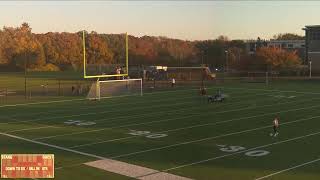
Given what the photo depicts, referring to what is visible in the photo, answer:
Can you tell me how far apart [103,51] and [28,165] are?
228ft

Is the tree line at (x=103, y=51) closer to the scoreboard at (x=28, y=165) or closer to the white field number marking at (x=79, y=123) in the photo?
the white field number marking at (x=79, y=123)

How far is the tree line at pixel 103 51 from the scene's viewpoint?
80062 millimetres

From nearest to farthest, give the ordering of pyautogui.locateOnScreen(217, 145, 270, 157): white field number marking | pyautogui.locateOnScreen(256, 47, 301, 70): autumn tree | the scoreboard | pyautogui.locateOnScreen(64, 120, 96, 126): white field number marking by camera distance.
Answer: the scoreboard
pyautogui.locateOnScreen(217, 145, 270, 157): white field number marking
pyautogui.locateOnScreen(64, 120, 96, 126): white field number marking
pyautogui.locateOnScreen(256, 47, 301, 70): autumn tree

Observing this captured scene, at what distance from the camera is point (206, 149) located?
17062mm

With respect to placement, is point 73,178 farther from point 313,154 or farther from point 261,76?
point 261,76

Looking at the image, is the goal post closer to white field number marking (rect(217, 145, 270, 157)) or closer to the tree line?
the tree line

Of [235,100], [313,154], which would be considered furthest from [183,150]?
[235,100]

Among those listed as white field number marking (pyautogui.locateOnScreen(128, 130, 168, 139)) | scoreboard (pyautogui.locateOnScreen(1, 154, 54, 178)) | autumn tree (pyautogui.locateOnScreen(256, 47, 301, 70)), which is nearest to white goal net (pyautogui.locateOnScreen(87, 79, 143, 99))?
white field number marking (pyautogui.locateOnScreen(128, 130, 168, 139))

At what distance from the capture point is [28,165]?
9734 millimetres

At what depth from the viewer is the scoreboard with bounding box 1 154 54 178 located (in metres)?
9.75

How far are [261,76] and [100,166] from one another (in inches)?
2012

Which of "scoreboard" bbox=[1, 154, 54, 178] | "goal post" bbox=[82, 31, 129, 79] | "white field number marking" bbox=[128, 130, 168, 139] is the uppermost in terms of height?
"goal post" bbox=[82, 31, 129, 79]

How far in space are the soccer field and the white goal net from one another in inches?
172

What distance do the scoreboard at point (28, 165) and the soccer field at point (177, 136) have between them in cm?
334
